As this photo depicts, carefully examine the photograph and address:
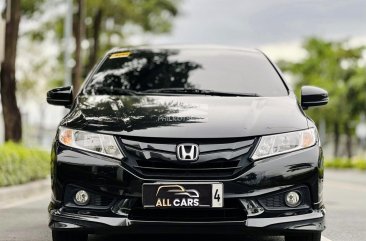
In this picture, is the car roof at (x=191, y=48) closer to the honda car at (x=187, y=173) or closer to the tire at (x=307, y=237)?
the honda car at (x=187, y=173)

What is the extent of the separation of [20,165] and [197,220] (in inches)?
291

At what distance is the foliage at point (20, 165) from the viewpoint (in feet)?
34.6

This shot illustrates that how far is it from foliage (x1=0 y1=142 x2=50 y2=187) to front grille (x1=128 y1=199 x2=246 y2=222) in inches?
246

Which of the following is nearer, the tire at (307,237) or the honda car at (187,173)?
the honda car at (187,173)

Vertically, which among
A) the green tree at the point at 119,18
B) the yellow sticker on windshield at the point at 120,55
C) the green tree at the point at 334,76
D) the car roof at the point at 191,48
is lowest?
the green tree at the point at 334,76

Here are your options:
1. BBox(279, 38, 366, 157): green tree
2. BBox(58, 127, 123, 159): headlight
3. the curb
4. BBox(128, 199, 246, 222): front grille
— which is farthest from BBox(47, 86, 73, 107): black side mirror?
BBox(279, 38, 366, 157): green tree

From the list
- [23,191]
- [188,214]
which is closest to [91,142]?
[188,214]

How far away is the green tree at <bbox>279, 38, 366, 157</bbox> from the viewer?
54.1m

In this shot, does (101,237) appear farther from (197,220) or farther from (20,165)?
(20,165)

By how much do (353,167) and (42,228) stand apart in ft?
119

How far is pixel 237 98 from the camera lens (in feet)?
17.4

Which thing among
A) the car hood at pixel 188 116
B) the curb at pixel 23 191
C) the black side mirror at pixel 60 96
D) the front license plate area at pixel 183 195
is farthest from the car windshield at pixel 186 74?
the curb at pixel 23 191

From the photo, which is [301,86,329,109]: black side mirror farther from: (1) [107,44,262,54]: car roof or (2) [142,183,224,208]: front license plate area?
(2) [142,183,224,208]: front license plate area

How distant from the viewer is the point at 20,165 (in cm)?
1139
